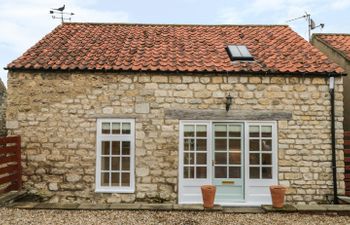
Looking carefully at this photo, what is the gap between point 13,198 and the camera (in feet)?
26.7

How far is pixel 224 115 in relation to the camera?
29.3 feet

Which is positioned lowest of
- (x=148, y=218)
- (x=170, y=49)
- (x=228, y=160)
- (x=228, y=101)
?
(x=148, y=218)

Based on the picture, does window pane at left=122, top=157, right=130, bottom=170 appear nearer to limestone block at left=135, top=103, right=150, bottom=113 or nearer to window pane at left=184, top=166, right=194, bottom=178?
limestone block at left=135, top=103, right=150, bottom=113

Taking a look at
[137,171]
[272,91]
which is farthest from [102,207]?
[272,91]

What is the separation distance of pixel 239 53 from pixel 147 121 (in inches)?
133

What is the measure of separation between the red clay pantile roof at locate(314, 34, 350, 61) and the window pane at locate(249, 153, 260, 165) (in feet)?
16.5

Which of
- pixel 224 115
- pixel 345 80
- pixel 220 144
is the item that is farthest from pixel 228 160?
pixel 345 80

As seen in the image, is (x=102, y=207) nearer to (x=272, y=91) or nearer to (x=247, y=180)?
(x=247, y=180)

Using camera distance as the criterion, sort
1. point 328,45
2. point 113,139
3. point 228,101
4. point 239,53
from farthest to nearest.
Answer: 1. point 328,45
2. point 239,53
3. point 113,139
4. point 228,101

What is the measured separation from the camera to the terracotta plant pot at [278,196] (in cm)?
821

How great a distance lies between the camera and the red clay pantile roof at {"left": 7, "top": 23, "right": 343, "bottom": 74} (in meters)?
9.05

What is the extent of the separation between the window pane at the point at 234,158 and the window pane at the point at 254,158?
0.29 metres

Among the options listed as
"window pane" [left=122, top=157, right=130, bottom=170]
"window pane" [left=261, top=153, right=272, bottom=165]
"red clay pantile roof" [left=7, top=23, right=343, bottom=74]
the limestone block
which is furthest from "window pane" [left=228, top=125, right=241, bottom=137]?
"window pane" [left=122, top=157, right=130, bottom=170]

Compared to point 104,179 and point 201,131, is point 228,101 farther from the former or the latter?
point 104,179
